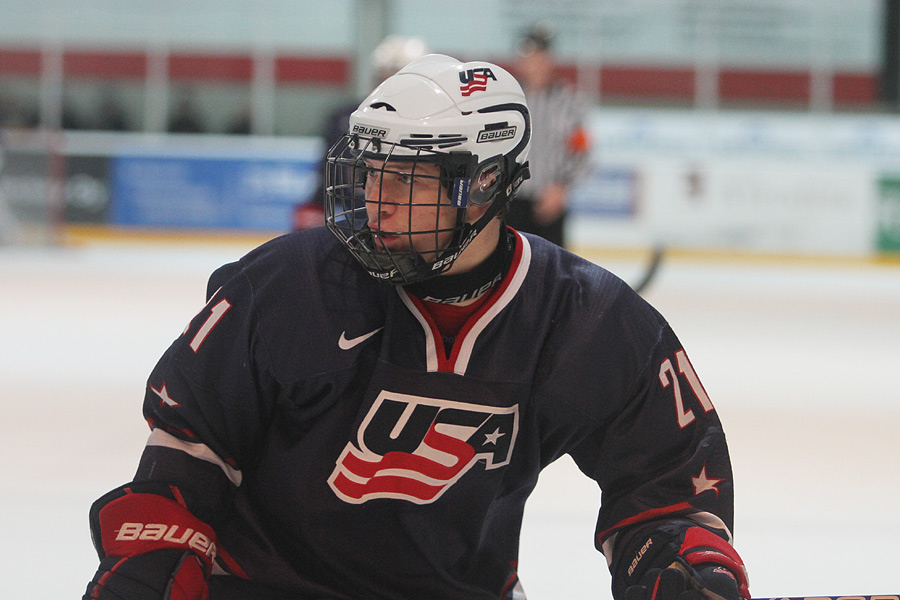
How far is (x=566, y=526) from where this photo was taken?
8.48ft

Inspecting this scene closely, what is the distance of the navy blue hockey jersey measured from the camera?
1.38 metres

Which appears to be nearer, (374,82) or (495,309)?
(495,309)

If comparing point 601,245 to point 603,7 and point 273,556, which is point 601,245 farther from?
point 273,556

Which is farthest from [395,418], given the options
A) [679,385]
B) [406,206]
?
[679,385]

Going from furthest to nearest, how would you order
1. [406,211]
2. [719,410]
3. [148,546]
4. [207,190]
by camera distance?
1. [207,190]
2. [719,410]
3. [406,211]
4. [148,546]

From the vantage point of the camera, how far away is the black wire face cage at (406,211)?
138 cm

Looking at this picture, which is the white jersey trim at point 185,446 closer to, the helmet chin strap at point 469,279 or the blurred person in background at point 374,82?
the helmet chin strap at point 469,279

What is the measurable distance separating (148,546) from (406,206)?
0.53 meters

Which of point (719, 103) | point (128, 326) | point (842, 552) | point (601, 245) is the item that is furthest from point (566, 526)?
point (719, 103)

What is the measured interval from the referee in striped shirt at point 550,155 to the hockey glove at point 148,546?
3.14 metres

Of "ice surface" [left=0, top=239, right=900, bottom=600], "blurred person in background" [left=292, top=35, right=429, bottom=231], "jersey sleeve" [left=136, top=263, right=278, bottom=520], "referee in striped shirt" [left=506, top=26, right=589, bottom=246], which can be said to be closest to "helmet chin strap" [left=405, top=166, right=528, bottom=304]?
"jersey sleeve" [left=136, top=263, right=278, bottom=520]

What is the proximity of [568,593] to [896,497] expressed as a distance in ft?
3.96

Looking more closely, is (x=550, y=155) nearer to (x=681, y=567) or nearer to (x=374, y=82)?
(x=374, y=82)

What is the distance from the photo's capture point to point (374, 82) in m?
3.77
